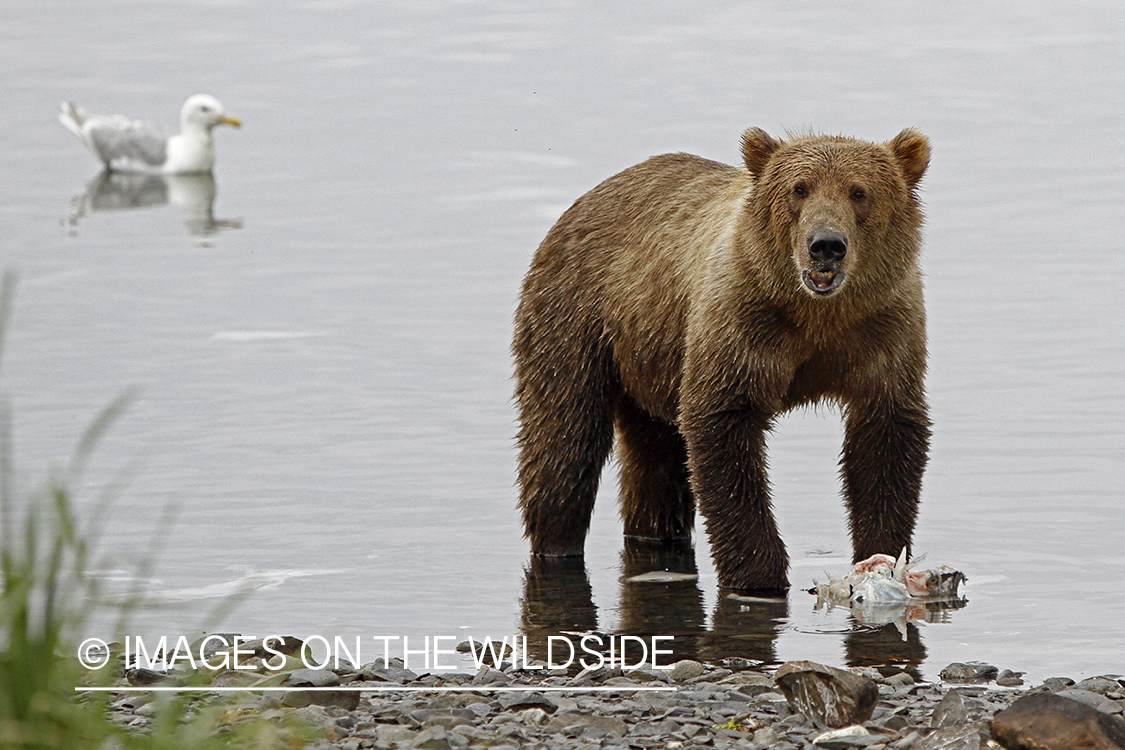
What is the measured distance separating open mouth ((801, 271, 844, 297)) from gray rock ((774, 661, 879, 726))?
191cm

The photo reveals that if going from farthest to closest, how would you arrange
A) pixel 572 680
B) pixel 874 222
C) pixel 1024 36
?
pixel 1024 36
pixel 874 222
pixel 572 680

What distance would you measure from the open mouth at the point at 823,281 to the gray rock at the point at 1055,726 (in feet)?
7.69

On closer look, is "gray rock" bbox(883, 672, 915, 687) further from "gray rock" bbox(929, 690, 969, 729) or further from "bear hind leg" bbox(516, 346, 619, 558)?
"bear hind leg" bbox(516, 346, 619, 558)

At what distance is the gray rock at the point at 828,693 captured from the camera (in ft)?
18.8

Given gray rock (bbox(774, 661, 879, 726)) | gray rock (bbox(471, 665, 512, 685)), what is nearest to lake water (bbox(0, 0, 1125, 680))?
gray rock (bbox(471, 665, 512, 685))

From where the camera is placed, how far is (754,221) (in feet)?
25.3

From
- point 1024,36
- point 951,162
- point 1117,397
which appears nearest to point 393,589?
point 1117,397

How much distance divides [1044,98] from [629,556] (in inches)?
706

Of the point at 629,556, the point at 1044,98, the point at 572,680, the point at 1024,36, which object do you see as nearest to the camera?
the point at 572,680

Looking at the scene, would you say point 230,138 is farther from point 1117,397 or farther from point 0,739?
point 0,739

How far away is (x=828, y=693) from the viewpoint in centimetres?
577

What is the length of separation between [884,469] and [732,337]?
88cm

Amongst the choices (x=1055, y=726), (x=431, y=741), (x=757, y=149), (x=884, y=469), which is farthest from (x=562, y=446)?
(x=1055, y=726)

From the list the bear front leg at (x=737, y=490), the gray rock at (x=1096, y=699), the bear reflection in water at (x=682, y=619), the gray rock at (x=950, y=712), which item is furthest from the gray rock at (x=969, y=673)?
the bear front leg at (x=737, y=490)
